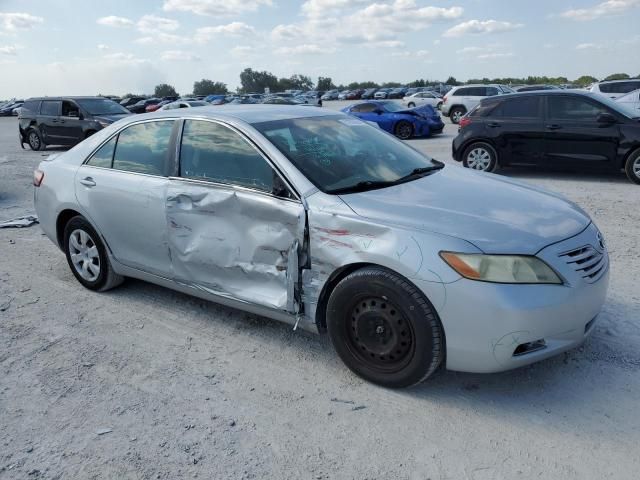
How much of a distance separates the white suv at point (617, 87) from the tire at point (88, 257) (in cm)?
1795

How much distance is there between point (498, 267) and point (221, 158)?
77.4 inches

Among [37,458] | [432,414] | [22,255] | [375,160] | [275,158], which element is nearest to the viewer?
[37,458]

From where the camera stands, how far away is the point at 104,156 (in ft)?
14.9

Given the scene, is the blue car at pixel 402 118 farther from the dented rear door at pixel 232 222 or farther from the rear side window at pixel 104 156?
the dented rear door at pixel 232 222

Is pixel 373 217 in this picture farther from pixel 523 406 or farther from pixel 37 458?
pixel 37 458

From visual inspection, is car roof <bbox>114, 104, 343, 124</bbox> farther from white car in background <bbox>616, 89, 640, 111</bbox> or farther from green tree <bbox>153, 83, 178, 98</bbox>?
green tree <bbox>153, 83, 178, 98</bbox>

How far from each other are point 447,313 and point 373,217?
652 millimetres

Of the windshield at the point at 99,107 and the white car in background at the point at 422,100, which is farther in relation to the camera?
the white car in background at the point at 422,100

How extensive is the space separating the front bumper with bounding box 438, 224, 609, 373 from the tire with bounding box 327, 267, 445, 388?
0.11 m

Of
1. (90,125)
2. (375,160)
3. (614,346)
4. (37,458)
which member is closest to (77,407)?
(37,458)

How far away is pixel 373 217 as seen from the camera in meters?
3.06

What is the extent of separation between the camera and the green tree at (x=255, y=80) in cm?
11006

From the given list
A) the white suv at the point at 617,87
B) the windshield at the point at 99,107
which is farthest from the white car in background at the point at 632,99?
the windshield at the point at 99,107

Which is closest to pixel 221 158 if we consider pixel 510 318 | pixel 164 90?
pixel 510 318
